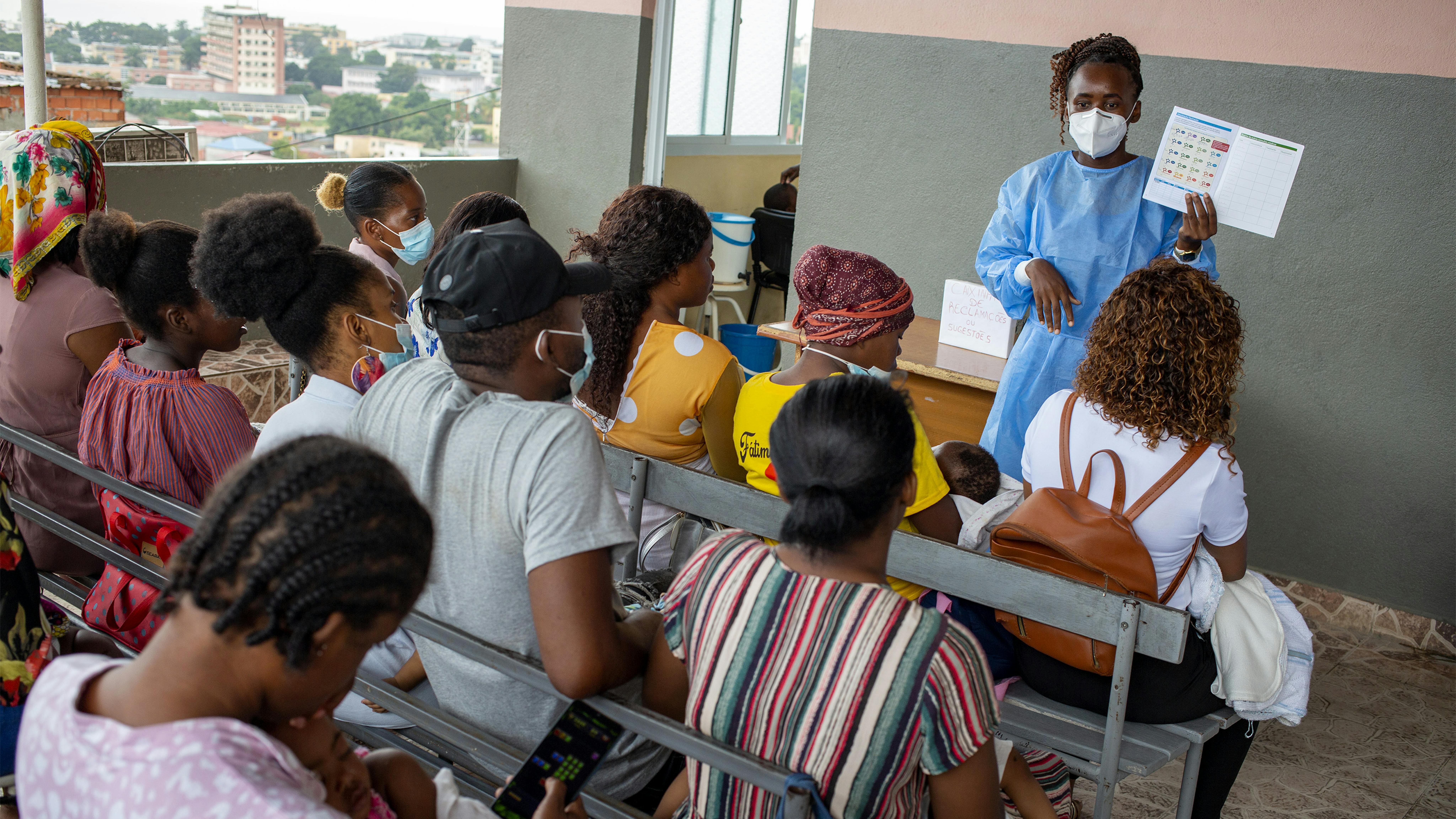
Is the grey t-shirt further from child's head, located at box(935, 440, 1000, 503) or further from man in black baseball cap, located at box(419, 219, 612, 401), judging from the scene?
child's head, located at box(935, 440, 1000, 503)

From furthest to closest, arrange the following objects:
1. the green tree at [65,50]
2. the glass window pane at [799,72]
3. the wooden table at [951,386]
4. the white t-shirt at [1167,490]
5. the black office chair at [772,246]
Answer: the green tree at [65,50] → the glass window pane at [799,72] → the black office chair at [772,246] → the wooden table at [951,386] → the white t-shirt at [1167,490]

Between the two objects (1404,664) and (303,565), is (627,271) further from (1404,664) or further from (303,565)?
(1404,664)

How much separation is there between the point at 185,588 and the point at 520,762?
0.70 m

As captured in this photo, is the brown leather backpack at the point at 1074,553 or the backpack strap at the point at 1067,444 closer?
the brown leather backpack at the point at 1074,553

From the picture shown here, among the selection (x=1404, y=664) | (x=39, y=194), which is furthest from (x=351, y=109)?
(x=1404, y=664)

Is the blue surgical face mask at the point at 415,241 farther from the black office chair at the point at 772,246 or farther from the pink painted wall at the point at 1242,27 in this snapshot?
the black office chair at the point at 772,246

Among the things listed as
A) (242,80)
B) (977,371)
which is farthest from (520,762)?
(242,80)

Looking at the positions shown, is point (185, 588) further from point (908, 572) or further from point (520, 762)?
point (908, 572)

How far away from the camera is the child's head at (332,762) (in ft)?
3.42

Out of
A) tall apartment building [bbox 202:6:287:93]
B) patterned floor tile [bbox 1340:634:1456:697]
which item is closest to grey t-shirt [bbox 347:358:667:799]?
patterned floor tile [bbox 1340:634:1456:697]

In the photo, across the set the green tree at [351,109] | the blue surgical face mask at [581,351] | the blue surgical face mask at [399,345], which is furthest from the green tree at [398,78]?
the blue surgical face mask at [581,351]

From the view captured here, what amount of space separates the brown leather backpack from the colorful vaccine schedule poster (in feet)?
4.15

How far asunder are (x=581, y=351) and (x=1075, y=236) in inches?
72.2

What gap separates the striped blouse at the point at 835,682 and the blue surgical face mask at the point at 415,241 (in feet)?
7.98
